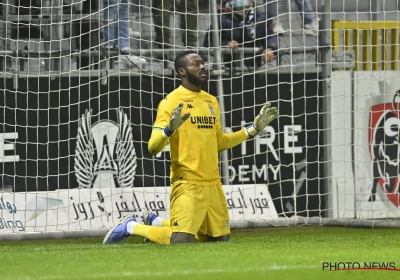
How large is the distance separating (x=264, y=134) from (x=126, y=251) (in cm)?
530

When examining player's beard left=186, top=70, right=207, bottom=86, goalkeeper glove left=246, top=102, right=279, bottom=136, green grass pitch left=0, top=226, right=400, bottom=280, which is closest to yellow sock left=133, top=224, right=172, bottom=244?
green grass pitch left=0, top=226, right=400, bottom=280

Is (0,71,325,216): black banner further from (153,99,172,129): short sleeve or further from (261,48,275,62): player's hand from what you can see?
(153,99,172,129): short sleeve

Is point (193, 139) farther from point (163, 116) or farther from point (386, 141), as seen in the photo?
point (386, 141)

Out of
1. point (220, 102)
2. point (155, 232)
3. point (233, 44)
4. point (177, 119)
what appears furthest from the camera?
point (233, 44)

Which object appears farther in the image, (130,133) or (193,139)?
(130,133)

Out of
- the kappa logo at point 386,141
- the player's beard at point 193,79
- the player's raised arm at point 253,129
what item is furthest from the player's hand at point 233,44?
the player's beard at point 193,79

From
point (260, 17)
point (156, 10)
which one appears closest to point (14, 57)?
point (156, 10)

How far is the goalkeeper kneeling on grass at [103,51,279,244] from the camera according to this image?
30.0 ft

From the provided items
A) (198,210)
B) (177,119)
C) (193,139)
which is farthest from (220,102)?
(177,119)

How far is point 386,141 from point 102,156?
394cm

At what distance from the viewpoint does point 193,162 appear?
30.4ft

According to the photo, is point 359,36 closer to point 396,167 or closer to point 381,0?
point 381,0

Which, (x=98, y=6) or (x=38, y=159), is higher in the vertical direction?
(x=98, y=6)

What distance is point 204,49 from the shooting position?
40.4 ft
